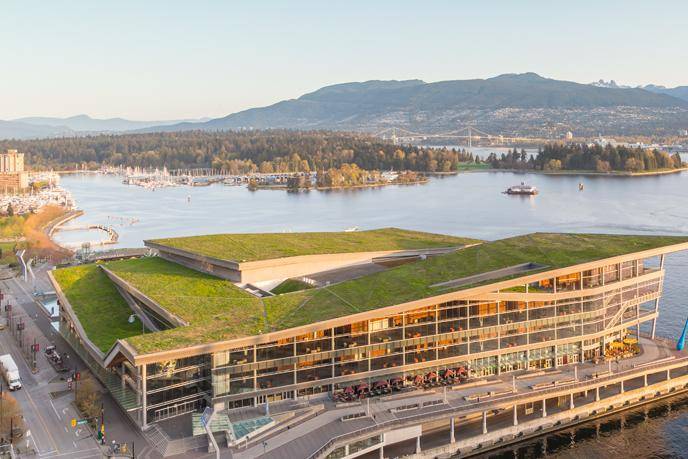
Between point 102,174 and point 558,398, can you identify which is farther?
point 102,174

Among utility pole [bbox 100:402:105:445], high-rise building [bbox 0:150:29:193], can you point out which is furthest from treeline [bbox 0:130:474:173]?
utility pole [bbox 100:402:105:445]

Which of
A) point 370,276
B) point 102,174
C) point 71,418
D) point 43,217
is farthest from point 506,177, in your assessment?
point 71,418

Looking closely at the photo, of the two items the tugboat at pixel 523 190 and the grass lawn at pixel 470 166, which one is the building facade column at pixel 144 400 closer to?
the tugboat at pixel 523 190

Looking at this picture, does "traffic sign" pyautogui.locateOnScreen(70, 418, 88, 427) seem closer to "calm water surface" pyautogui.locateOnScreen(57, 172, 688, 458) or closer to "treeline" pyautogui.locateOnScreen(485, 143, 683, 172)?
"calm water surface" pyautogui.locateOnScreen(57, 172, 688, 458)

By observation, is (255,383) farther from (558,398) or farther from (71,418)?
(558,398)

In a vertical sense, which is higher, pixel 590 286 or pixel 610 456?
pixel 590 286

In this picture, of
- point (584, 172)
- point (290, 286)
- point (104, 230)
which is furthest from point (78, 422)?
point (584, 172)

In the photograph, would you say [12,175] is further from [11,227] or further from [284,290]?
[284,290]
